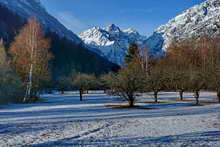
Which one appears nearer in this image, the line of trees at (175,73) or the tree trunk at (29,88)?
the line of trees at (175,73)

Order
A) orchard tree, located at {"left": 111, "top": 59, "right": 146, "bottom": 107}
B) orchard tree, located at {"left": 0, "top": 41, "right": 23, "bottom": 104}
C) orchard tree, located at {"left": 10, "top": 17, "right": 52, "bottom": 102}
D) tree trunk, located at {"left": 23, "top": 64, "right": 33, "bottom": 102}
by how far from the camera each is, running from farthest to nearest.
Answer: orchard tree, located at {"left": 10, "top": 17, "right": 52, "bottom": 102}
tree trunk, located at {"left": 23, "top": 64, "right": 33, "bottom": 102}
orchard tree, located at {"left": 0, "top": 41, "right": 23, "bottom": 104}
orchard tree, located at {"left": 111, "top": 59, "right": 146, "bottom": 107}

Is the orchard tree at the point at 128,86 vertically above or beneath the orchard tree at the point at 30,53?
beneath

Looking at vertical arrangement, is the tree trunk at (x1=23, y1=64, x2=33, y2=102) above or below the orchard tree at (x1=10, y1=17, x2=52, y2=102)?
below

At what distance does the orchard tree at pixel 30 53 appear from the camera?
1099 inches

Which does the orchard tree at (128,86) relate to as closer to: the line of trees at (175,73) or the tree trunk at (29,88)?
the line of trees at (175,73)

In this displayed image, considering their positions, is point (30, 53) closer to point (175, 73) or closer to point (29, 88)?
point (29, 88)

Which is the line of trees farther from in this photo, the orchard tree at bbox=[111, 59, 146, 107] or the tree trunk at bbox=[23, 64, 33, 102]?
the tree trunk at bbox=[23, 64, 33, 102]

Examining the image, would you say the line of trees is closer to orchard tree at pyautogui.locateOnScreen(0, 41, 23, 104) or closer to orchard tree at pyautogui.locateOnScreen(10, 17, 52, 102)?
orchard tree at pyautogui.locateOnScreen(10, 17, 52, 102)

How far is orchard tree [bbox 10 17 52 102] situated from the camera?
2792cm

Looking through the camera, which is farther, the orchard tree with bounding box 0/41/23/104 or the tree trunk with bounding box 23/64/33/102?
the tree trunk with bounding box 23/64/33/102

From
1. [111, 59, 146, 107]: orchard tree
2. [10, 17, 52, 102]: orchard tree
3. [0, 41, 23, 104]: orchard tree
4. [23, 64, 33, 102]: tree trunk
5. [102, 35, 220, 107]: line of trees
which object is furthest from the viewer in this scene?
[10, 17, 52, 102]: orchard tree

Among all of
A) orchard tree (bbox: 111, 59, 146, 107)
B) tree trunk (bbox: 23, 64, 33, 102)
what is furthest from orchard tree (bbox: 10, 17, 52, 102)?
orchard tree (bbox: 111, 59, 146, 107)

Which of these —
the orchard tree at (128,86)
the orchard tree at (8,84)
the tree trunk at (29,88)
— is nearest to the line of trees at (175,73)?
the orchard tree at (128,86)

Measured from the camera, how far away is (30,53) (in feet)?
92.0
